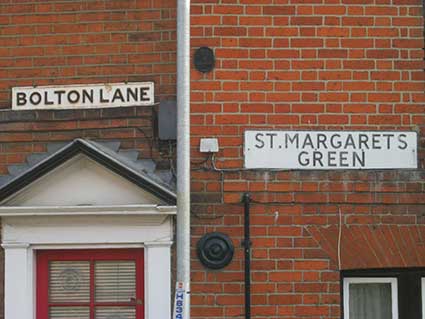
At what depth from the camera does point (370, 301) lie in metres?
7.14

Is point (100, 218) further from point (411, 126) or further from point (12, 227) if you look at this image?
point (411, 126)

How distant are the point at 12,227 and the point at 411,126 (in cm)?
328

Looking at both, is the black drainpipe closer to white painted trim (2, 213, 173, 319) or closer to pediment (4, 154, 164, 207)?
white painted trim (2, 213, 173, 319)

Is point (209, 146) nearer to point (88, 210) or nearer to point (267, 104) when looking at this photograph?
point (267, 104)

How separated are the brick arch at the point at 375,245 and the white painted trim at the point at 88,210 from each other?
121 centimetres

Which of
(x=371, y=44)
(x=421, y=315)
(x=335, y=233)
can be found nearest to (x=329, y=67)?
(x=371, y=44)

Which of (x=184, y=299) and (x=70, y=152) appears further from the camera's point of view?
(x=70, y=152)

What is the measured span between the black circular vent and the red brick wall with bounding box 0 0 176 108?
123 centimetres

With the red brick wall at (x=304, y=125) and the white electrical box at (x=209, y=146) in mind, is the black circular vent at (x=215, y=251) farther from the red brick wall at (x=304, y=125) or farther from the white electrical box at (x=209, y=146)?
the white electrical box at (x=209, y=146)

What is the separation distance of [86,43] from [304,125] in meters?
1.90

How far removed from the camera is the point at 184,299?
5188mm

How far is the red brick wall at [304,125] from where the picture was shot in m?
6.90

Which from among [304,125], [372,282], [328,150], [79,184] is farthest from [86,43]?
[372,282]

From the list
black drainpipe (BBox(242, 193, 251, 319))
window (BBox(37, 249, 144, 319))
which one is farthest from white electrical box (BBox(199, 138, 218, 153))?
window (BBox(37, 249, 144, 319))
